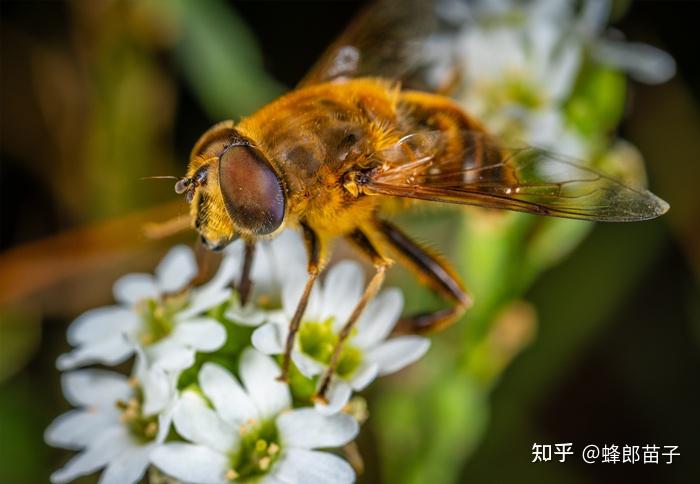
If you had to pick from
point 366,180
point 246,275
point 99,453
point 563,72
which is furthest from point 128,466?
point 563,72

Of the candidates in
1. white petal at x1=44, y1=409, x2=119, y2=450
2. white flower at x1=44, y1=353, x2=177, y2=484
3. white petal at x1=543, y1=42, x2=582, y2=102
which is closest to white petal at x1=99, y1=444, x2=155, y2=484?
white flower at x1=44, y1=353, x2=177, y2=484

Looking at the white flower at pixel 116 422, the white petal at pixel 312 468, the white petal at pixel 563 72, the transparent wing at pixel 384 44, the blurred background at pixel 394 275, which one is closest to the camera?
the white petal at pixel 312 468

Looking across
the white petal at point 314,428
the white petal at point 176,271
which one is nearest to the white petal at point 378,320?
the white petal at point 314,428

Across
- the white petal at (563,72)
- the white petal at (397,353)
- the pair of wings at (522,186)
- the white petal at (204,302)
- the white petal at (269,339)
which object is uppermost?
the white petal at (563,72)

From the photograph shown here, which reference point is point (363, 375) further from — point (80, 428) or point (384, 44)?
point (384, 44)

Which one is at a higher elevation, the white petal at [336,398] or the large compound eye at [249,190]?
the large compound eye at [249,190]

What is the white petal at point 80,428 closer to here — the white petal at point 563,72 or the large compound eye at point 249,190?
the large compound eye at point 249,190

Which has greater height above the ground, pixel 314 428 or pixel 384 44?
pixel 384 44

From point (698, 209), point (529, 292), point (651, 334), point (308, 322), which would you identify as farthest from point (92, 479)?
point (698, 209)
